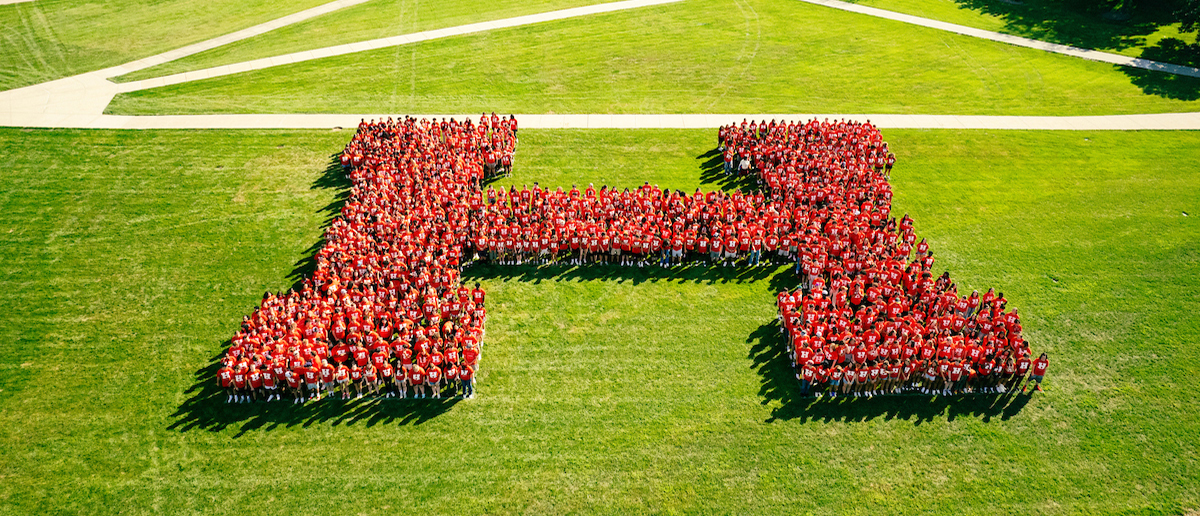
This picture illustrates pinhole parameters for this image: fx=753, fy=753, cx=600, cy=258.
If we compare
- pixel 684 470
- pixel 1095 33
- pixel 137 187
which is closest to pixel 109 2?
A: pixel 137 187

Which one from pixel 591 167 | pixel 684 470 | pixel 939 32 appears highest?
pixel 939 32

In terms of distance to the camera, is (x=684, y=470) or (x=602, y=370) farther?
(x=602, y=370)

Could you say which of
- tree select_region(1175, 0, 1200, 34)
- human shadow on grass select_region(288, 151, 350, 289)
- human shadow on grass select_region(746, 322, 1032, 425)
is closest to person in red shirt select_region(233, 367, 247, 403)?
human shadow on grass select_region(288, 151, 350, 289)

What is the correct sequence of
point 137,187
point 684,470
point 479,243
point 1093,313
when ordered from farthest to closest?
point 137,187 → point 479,243 → point 1093,313 → point 684,470

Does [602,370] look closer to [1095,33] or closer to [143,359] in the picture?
[143,359]

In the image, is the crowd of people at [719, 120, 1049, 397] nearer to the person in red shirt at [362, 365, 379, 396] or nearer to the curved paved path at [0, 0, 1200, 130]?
the curved paved path at [0, 0, 1200, 130]

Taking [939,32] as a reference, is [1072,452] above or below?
below

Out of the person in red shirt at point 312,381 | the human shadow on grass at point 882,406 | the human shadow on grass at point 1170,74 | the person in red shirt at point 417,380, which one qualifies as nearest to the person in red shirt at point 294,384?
the person in red shirt at point 312,381

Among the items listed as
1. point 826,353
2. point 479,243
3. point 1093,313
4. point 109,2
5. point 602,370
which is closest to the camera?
point 826,353
